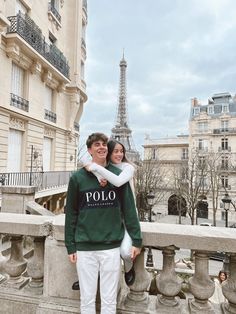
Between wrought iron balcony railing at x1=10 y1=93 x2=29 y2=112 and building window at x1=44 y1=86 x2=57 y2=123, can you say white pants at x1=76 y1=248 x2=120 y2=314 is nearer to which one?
wrought iron balcony railing at x1=10 y1=93 x2=29 y2=112

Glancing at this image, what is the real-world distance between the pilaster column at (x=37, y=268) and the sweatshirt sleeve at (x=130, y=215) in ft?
3.28

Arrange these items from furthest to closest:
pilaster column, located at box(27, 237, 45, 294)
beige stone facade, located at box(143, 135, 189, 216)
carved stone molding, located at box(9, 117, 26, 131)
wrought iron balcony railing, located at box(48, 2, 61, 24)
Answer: beige stone facade, located at box(143, 135, 189, 216) < wrought iron balcony railing, located at box(48, 2, 61, 24) < carved stone molding, located at box(9, 117, 26, 131) < pilaster column, located at box(27, 237, 45, 294)

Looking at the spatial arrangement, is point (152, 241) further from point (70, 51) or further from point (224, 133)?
point (224, 133)

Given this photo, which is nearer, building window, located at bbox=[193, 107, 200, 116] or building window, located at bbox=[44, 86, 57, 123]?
building window, located at bbox=[44, 86, 57, 123]

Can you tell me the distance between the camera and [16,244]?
2.38 metres

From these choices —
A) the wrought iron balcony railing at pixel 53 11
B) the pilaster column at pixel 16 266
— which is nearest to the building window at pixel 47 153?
the wrought iron balcony railing at pixel 53 11

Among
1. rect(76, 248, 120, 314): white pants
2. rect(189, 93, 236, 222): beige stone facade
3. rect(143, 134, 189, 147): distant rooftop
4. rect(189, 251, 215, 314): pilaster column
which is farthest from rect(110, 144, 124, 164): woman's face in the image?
rect(143, 134, 189, 147): distant rooftop

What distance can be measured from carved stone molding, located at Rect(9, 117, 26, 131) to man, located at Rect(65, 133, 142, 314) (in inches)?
439

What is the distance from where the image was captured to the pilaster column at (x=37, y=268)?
2.30m

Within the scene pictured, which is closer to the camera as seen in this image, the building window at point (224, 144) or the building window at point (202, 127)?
the building window at point (224, 144)

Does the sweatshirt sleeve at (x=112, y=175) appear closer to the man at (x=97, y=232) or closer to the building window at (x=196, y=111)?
A: the man at (x=97, y=232)

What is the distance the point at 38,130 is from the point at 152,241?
13.1m

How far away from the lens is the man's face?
2.07m

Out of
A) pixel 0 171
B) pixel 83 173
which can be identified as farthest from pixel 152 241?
pixel 0 171
